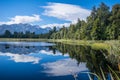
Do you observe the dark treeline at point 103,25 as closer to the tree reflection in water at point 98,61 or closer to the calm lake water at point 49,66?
the tree reflection in water at point 98,61

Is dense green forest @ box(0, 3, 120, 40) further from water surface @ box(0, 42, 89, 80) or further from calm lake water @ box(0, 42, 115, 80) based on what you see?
water surface @ box(0, 42, 89, 80)

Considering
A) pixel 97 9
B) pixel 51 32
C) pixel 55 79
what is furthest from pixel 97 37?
pixel 51 32

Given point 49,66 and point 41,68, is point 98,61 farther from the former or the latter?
point 41,68

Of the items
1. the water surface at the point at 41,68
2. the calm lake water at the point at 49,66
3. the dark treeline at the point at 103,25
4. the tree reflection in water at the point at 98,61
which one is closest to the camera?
the water surface at the point at 41,68

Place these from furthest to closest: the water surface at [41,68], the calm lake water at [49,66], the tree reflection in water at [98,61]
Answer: the tree reflection in water at [98,61]
the calm lake water at [49,66]
the water surface at [41,68]

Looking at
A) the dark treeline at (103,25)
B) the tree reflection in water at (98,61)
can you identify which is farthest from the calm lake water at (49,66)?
the dark treeline at (103,25)

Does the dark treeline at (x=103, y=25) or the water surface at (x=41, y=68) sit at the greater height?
the dark treeline at (x=103, y=25)

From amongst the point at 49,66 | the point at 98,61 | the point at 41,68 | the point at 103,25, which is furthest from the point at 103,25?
the point at 41,68

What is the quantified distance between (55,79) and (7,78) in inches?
140

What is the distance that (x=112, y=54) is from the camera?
2531 centimetres

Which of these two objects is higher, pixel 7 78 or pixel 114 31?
pixel 114 31

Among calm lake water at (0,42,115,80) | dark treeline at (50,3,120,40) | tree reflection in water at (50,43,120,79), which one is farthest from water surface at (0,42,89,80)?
dark treeline at (50,3,120,40)

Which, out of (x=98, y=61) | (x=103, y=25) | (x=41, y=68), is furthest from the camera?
(x=103, y=25)

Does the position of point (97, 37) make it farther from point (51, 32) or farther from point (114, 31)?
point (51, 32)
